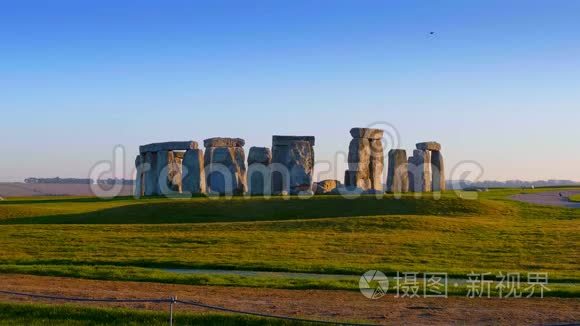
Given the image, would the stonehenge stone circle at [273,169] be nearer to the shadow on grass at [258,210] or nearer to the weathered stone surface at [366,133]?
the weathered stone surface at [366,133]

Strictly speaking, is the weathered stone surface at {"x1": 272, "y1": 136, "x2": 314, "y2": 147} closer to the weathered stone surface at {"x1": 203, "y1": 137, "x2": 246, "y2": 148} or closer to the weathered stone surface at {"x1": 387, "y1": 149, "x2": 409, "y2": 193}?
the weathered stone surface at {"x1": 203, "y1": 137, "x2": 246, "y2": 148}

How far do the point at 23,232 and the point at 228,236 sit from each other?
775 centimetres

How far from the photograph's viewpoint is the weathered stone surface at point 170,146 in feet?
136

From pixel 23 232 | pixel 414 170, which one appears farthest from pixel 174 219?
pixel 414 170

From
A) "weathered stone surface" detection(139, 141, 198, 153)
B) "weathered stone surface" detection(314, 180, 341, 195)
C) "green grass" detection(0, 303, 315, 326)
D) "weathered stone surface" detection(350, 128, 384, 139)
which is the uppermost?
"weathered stone surface" detection(350, 128, 384, 139)

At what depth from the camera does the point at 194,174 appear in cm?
4053

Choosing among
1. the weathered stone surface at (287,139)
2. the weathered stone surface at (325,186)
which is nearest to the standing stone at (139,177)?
the weathered stone surface at (287,139)

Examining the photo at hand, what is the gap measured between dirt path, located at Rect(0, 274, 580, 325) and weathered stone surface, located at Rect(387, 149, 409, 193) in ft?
89.7

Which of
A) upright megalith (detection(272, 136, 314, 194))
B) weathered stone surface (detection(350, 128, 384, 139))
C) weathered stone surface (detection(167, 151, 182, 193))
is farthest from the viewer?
weathered stone surface (detection(167, 151, 182, 193))

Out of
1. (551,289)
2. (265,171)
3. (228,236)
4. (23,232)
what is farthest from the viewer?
(265,171)

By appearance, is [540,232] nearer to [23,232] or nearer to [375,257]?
[375,257]

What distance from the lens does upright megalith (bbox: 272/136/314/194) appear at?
129ft

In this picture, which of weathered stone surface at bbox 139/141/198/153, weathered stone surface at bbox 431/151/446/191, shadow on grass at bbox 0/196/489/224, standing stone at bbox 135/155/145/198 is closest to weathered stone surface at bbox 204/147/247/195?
weathered stone surface at bbox 139/141/198/153

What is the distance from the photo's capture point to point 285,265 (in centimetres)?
1792
